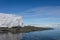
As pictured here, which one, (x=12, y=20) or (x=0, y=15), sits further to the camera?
(x=12, y=20)

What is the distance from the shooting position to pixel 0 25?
152 feet

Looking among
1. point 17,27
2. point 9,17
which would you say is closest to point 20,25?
point 17,27

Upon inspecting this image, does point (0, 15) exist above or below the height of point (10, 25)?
above

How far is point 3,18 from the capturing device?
46.5 m

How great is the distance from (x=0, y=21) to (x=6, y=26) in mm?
2389

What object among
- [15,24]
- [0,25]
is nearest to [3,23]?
[0,25]

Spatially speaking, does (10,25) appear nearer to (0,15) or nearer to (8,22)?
(8,22)

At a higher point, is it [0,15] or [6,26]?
[0,15]

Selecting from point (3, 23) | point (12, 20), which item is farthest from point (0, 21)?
point (12, 20)

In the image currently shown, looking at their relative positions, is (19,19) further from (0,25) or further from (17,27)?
(0,25)

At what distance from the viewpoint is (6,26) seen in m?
46.7

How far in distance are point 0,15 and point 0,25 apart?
10.3 ft

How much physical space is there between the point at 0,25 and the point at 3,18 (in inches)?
90.8

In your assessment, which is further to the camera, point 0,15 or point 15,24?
point 15,24
